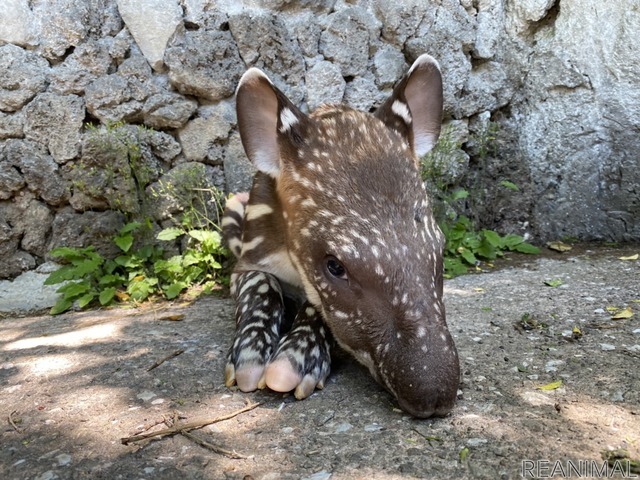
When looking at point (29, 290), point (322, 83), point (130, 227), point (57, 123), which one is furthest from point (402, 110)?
point (29, 290)

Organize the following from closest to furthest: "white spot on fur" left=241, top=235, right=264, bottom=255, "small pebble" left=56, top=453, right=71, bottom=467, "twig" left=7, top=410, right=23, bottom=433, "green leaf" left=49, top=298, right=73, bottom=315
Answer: "small pebble" left=56, top=453, right=71, bottom=467
"twig" left=7, top=410, right=23, bottom=433
"white spot on fur" left=241, top=235, right=264, bottom=255
"green leaf" left=49, top=298, right=73, bottom=315

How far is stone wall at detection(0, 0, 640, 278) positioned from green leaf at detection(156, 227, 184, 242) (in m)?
0.24

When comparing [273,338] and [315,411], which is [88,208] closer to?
[273,338]

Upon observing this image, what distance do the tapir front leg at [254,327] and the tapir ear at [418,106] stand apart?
3.77ft

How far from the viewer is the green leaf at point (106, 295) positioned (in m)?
4.34

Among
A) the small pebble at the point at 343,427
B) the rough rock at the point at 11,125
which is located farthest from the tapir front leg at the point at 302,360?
the rough rock at the point at 11,125

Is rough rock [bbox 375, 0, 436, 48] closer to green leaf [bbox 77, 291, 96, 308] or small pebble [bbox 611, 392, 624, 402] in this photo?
green leaf [bbox 77, 291, 96, 308]

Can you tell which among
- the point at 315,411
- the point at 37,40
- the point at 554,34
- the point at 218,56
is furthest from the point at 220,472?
the point at 554,34

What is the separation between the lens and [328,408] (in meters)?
2.44

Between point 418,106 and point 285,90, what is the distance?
6.50 feet

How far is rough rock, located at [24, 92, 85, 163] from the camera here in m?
4.45

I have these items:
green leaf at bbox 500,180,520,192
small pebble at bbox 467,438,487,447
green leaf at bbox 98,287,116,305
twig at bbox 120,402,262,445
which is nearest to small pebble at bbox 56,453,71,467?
twig at bbox 120,402,262,445

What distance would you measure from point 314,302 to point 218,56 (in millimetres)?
2775

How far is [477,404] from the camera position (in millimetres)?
2377
